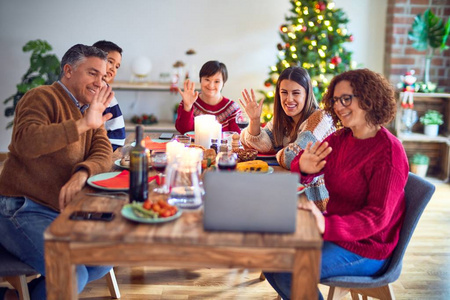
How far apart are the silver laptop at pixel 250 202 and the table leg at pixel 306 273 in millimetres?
79

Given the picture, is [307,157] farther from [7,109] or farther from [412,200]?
[7,109]

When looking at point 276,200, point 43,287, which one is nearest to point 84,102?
point 43,287

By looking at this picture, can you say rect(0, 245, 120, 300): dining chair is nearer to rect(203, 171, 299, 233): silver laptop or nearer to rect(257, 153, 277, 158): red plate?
rect(203, 171, 299, 233): silver laptop

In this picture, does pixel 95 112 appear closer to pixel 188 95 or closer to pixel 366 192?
pixel 366 192

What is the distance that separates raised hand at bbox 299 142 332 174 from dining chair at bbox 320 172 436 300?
0.34 m

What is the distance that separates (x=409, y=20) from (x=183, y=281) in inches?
135

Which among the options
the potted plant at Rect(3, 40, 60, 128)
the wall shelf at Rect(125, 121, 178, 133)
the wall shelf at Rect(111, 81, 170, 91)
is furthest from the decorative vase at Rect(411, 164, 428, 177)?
the potted plant at Rect(3, 40, 60, 128)

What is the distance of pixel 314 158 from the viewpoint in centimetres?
200

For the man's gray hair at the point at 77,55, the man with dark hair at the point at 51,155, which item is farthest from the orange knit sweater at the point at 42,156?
the man's gray hair at the point at 77,55

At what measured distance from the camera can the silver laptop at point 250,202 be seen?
4.51 ft

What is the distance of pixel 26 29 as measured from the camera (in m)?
5.00

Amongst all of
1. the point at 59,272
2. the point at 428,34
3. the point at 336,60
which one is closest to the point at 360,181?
the point at 59,272

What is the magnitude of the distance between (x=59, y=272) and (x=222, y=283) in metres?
1.37

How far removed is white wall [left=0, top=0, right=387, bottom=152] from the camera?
16.4 feet
